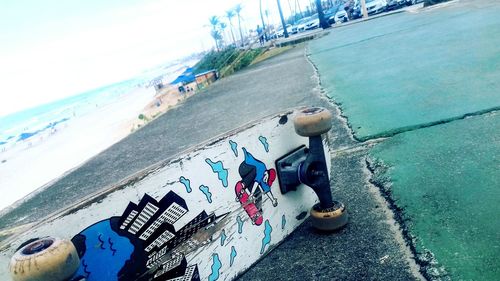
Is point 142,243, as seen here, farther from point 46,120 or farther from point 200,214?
point 46,120

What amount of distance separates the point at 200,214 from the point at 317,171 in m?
0.76

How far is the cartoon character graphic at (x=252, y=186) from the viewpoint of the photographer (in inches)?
86.8

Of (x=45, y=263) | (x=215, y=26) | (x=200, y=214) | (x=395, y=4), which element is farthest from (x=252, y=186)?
(x=215, y=26)

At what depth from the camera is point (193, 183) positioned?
1.98m

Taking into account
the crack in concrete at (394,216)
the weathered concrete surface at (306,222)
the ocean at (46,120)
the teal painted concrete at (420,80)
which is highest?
the teal painted concrete at (420,80)

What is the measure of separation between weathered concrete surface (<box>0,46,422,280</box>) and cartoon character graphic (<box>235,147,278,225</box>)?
0.30 m

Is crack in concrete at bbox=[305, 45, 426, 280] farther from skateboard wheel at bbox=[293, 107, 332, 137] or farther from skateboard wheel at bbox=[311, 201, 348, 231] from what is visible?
skateboard wheel at bbox=[293, 107, 332, 137]

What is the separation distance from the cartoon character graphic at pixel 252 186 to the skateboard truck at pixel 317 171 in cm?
14

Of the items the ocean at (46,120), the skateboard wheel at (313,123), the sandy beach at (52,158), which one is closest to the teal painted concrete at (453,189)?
the skateboard wheel at (313,123)

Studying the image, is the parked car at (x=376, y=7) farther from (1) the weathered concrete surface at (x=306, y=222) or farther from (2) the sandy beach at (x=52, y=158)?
(1) the weathered concrete surface at (x=306, y=222)

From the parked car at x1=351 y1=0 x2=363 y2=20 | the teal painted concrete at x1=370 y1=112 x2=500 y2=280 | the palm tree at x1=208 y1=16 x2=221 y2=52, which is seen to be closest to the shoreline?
the teal painted concrete at x1=370 y1=112 x2=500 y2=280

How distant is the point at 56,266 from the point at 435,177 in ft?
7.84

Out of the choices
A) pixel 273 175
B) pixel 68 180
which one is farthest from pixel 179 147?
pixel 273 175

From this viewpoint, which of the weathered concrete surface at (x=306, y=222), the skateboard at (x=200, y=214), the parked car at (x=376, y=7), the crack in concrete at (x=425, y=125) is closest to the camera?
the skateboard at (x=200, y=214)
